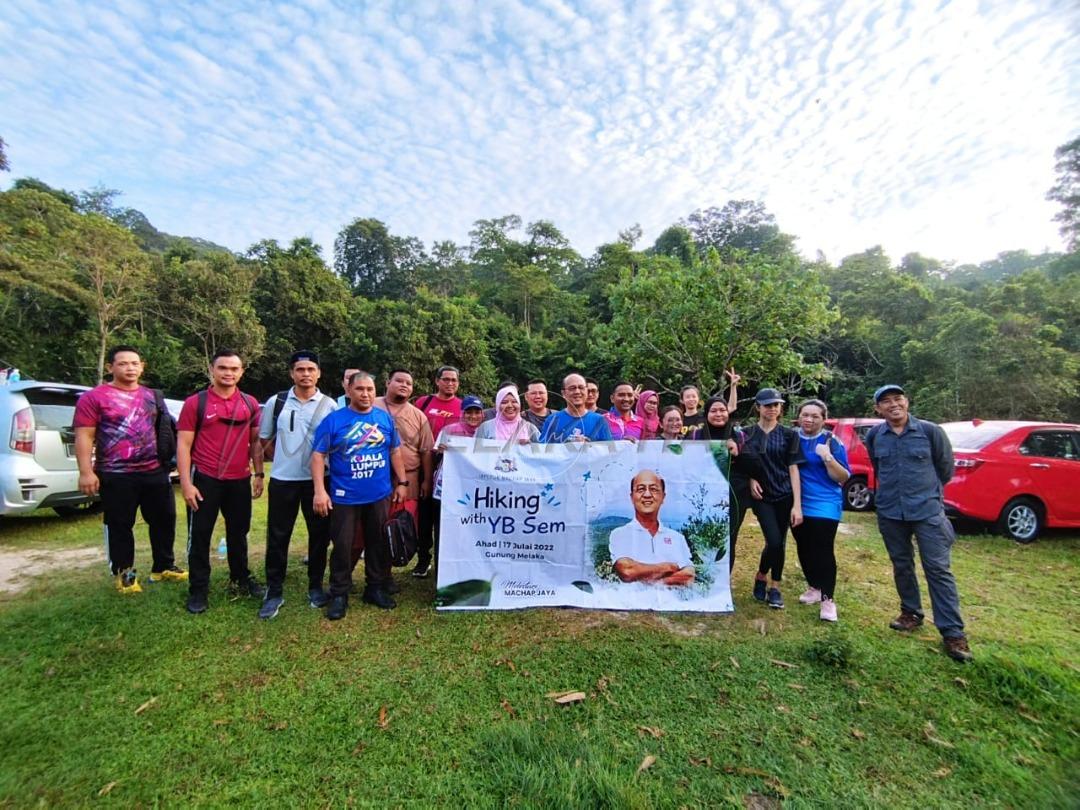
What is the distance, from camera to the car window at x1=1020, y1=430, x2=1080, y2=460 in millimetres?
6117

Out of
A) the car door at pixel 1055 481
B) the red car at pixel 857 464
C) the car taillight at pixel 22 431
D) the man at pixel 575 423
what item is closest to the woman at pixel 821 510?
the man at pixel 575 423

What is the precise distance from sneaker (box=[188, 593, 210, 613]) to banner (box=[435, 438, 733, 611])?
171 centimetres

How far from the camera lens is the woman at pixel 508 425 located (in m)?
4.07

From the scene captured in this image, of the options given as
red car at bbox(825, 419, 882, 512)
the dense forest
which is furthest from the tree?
red car at bbox(825, 419, 882, 512)

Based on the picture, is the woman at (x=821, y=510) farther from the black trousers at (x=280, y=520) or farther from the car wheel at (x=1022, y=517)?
the car wheel at (x=1022, y=517)

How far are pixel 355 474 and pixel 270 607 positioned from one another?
1.15 m

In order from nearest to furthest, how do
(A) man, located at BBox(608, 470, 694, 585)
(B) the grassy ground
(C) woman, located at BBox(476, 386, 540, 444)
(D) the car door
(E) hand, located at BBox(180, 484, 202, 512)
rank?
(B) the grassy ground → (E) hand, located at BBox(180, 484, 202, 512) → (A) man, located at BBox(608, 470, 694, 585) → (C) woman, located at BBox(476, 386, 540, 444) → (D) the car door

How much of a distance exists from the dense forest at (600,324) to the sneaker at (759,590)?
6.21 metres

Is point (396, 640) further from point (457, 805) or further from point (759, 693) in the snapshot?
point (759, 693)

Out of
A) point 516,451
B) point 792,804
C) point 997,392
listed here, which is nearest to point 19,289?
point 516,451

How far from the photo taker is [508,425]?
4133mm

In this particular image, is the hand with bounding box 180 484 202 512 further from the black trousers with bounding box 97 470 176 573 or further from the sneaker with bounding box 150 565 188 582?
the sneaker with bounding box 150 565 188 582

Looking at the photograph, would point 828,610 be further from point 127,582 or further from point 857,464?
point 127,582

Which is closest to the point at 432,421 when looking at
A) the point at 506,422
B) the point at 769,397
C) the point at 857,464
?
the point at 506,422
